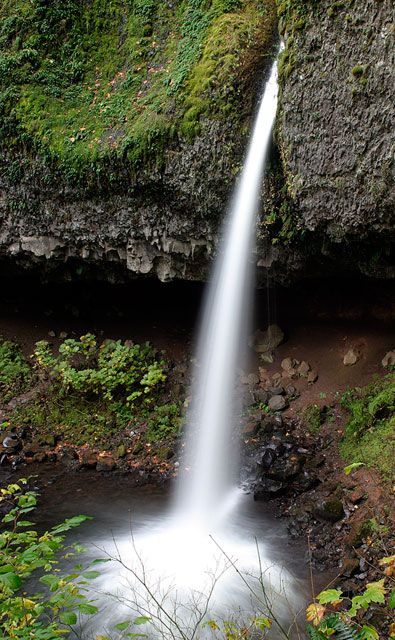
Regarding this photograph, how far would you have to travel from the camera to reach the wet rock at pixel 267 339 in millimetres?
9383

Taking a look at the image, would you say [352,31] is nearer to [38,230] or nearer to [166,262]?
[166,262]

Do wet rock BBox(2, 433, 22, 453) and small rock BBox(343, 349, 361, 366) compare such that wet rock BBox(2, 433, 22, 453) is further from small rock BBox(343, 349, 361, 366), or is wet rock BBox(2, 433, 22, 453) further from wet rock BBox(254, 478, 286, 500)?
small rock BBox(343, 349, 361, 366)

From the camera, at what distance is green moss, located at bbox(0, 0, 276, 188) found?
22.8 ft

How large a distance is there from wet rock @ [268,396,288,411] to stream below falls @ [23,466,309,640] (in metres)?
1.83

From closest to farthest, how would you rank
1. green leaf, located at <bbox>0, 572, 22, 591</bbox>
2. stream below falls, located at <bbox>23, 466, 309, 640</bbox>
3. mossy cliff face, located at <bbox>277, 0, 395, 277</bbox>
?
green leaf, located at <bbox>0, 572, 22, 591</bbox>, stream below falls, located at <bbox>23, 466, 309, 640</bbox>, mossy cliff face, located at <bbox>277, 0, 395, 277</bbox>

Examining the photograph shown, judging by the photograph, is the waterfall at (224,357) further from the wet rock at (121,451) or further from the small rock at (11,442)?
the small rock at (11,442)

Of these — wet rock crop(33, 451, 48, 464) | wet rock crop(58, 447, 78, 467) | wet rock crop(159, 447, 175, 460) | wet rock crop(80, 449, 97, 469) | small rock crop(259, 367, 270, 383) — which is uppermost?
small rock crop(259, 367, 270, 383)

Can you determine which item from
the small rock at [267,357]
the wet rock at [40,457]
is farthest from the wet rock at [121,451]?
the small rock at [267,357]

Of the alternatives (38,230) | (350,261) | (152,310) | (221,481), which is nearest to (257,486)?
(221,481)

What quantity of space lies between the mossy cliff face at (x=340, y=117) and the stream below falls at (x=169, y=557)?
3835mm

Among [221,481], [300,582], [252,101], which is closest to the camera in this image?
[300,582]

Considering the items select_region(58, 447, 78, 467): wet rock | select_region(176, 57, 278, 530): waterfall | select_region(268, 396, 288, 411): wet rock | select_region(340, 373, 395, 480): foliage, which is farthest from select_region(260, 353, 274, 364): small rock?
select_region(58, 447, 78, 467): wet rock

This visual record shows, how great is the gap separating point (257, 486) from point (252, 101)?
5200 millimetres

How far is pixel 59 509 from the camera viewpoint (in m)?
6.73
